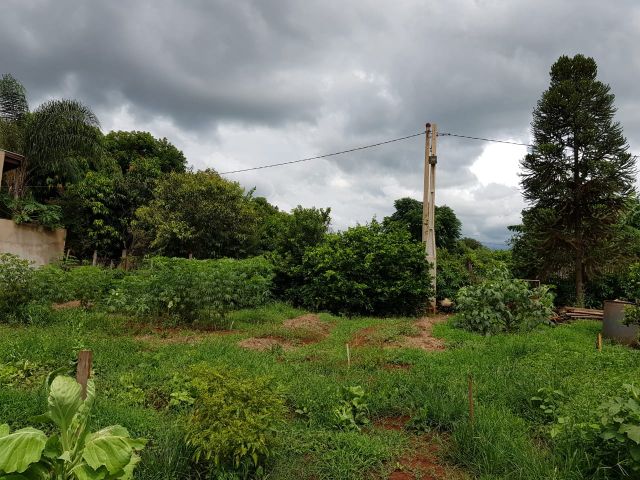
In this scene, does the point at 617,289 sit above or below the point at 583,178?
below

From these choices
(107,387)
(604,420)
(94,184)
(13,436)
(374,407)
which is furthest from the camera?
(94,184)

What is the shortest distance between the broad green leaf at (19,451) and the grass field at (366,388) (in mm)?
603

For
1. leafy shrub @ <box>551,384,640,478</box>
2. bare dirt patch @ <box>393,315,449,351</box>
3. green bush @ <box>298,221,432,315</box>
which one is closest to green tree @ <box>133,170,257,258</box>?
green bush @ <box>298,221,432,315</box>

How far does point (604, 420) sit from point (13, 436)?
3528mm

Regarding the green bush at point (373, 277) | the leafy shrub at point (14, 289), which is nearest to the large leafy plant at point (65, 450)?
the leafy shrub at point (14, 289)

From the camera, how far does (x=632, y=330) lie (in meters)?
8.37

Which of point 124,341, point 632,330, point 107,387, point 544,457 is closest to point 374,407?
point 544,457

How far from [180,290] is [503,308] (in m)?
6.71

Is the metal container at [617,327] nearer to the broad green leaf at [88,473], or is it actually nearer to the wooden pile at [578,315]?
the wooden pile at [578,315]

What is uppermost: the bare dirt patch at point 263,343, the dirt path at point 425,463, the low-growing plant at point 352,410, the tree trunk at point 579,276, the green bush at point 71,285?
the tree trunk at point 579,276

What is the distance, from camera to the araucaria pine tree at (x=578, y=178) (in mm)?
14109

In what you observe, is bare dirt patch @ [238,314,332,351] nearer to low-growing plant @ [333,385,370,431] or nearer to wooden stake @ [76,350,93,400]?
low-growing plant @ [333,385,370,431]

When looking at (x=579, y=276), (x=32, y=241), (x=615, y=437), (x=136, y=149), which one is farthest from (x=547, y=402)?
(x=136, y=149)

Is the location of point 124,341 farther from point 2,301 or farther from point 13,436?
point 13,436
